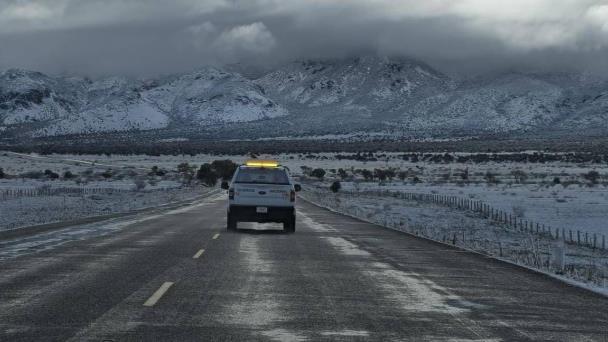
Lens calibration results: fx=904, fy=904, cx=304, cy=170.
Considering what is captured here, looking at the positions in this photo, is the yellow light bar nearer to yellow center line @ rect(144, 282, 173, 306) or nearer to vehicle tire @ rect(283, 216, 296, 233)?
vehicle tire @ rect(283, 216, 296, 233)

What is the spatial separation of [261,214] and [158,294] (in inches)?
519

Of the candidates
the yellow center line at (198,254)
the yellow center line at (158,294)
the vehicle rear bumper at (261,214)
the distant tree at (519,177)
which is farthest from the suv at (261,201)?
the distant tree at (519,177)

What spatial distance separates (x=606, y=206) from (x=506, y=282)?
41.3 meters

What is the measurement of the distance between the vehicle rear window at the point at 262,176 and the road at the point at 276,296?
16.2 feet

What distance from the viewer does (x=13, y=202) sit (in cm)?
5359

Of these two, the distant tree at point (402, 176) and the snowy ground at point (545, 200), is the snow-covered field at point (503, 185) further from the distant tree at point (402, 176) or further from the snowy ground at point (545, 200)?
the distant tree at point (402, 176)

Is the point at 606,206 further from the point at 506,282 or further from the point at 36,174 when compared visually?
the point at 36,174

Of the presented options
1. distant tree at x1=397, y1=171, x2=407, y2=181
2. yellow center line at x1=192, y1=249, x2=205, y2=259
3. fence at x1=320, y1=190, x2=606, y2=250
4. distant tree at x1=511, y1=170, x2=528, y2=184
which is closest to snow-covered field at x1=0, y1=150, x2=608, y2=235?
distant tree at x1=511, y1=170, x2=528, y2=184

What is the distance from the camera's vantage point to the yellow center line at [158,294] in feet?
36.9

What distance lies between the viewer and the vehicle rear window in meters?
25.5

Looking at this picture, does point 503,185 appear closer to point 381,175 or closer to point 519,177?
point 519,177

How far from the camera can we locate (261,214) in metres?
25.1

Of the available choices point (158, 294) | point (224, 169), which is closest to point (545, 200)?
point (224, 169)

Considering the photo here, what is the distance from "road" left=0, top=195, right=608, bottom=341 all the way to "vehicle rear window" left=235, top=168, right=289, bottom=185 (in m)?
4.93
